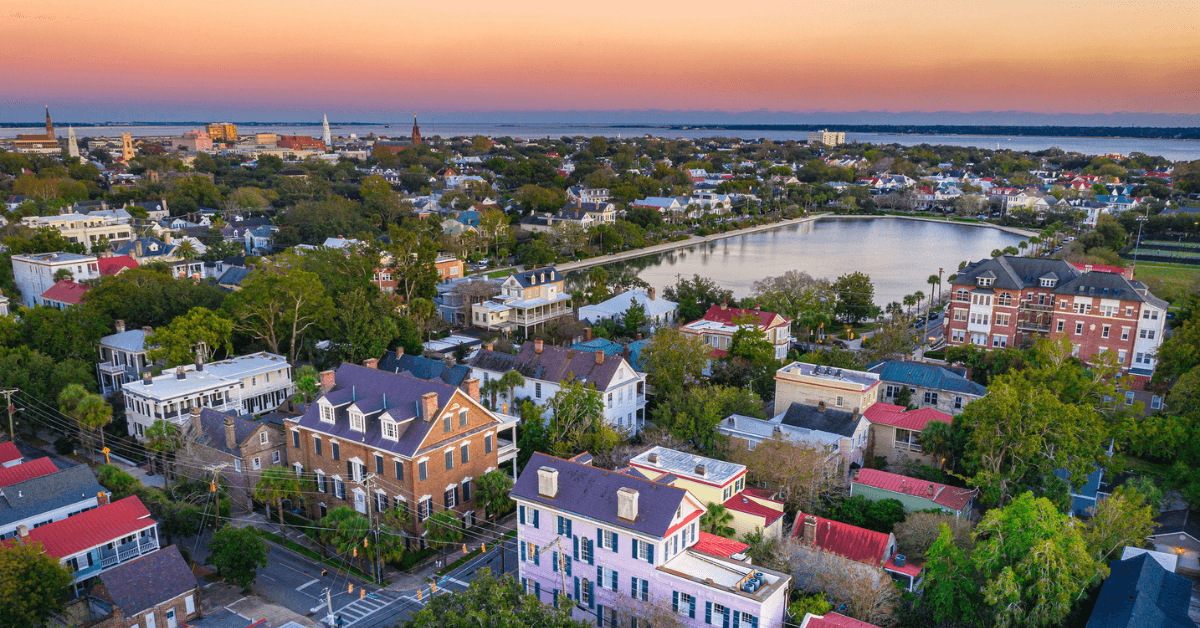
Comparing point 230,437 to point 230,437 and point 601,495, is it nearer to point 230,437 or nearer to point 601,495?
point 230,437

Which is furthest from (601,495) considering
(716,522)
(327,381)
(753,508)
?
(327,381)

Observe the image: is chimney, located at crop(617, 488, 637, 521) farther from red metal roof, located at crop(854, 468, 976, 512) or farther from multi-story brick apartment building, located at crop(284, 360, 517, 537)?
red metal roof, located at crop(854, 468, 976, 512)

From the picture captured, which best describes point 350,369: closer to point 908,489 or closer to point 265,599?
point 265,599

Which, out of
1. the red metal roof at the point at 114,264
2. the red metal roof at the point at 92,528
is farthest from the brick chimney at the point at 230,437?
the red metal roof at the point at 114,264

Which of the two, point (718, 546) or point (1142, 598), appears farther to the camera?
point (718, 546)

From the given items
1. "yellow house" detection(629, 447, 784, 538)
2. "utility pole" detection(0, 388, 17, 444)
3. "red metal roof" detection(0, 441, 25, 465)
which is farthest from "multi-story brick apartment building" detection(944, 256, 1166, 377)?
"utility pole" detection(0, 388, 17, 444)

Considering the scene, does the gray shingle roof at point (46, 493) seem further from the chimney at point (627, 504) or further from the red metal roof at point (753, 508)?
the red metal roof at point (753, 508)
